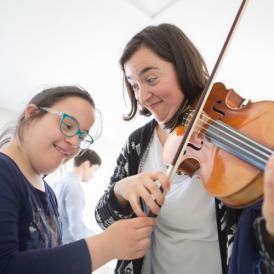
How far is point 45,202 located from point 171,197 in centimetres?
31

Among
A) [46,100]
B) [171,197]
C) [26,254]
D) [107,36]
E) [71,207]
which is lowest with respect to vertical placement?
[71,207]

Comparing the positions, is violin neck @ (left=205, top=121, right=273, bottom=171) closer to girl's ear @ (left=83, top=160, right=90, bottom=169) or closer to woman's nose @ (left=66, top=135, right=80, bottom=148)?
woman's nose @ (left=66, top=135, right=80, bottom=148)

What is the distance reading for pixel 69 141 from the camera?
0.82m

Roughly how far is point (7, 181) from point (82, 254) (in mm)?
201

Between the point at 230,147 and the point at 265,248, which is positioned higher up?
the point at 230,147

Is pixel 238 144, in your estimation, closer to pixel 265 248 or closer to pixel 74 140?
pixel 265 248

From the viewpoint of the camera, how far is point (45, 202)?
2.58ft

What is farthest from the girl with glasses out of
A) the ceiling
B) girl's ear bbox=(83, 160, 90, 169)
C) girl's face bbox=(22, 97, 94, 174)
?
girl's ear bbox=(83, 160, 90, 169)

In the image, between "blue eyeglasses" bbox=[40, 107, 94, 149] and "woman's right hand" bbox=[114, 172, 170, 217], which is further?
"blue eyeglasses" bbox=[40, 107, 94, 149]

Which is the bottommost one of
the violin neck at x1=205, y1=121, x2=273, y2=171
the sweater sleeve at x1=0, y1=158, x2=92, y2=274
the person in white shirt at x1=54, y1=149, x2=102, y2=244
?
the person in white shirt at x1=54, y1=149, x2=102, y2=244

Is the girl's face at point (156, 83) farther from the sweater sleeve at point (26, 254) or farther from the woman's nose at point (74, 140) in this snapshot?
the sweater sleeve at point (26, 254)

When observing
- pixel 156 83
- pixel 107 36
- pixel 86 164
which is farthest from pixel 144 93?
pixel 86 164

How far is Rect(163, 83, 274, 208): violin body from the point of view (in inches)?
21.5

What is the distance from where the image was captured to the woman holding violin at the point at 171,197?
0.53 meters
